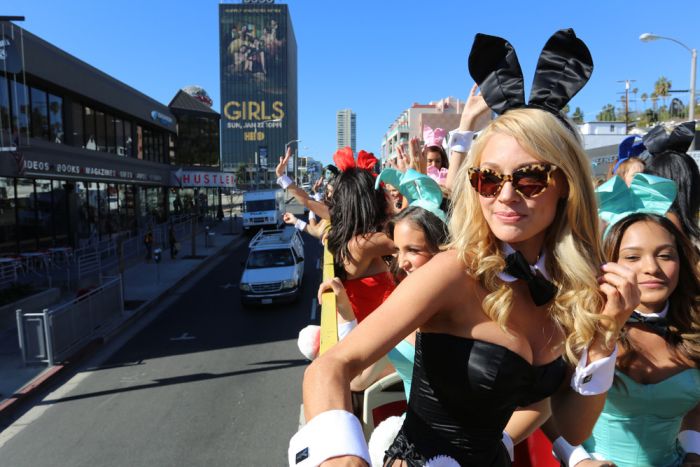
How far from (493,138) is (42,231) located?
20.9 metres

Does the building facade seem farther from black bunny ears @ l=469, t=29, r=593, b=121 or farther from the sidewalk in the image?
black bunny ears @ l=469, t=29, r=593, b=121

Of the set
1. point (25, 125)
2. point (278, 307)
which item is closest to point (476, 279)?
point (278, 307)

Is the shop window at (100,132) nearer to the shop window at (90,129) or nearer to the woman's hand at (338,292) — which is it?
the shop window at (90,129)

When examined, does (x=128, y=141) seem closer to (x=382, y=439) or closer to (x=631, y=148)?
(x=631, y=148)

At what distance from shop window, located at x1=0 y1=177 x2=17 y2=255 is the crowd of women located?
18.0 meters

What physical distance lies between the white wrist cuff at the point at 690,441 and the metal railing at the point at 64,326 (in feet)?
29.9

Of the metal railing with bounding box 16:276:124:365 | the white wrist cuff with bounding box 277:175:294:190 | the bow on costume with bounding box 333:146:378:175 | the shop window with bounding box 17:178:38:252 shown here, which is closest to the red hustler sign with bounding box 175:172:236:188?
the shop window with bounding box 17:178:38:252

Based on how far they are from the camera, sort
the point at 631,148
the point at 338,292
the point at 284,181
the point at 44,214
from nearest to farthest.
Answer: the point at 338,292
the point at 631,148
the point at 284,181
the point at 44,214

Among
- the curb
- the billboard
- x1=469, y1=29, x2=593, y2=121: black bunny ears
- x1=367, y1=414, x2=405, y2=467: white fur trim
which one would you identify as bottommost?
the curb

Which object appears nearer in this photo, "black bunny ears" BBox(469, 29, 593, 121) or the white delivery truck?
"black bunny ears" BBox(469, 29, 593, 121)

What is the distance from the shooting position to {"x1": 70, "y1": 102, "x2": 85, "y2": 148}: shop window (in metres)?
20.2

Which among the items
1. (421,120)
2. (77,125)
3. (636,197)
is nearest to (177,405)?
(636,197)

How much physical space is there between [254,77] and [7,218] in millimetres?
108728

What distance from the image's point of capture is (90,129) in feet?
72.4
